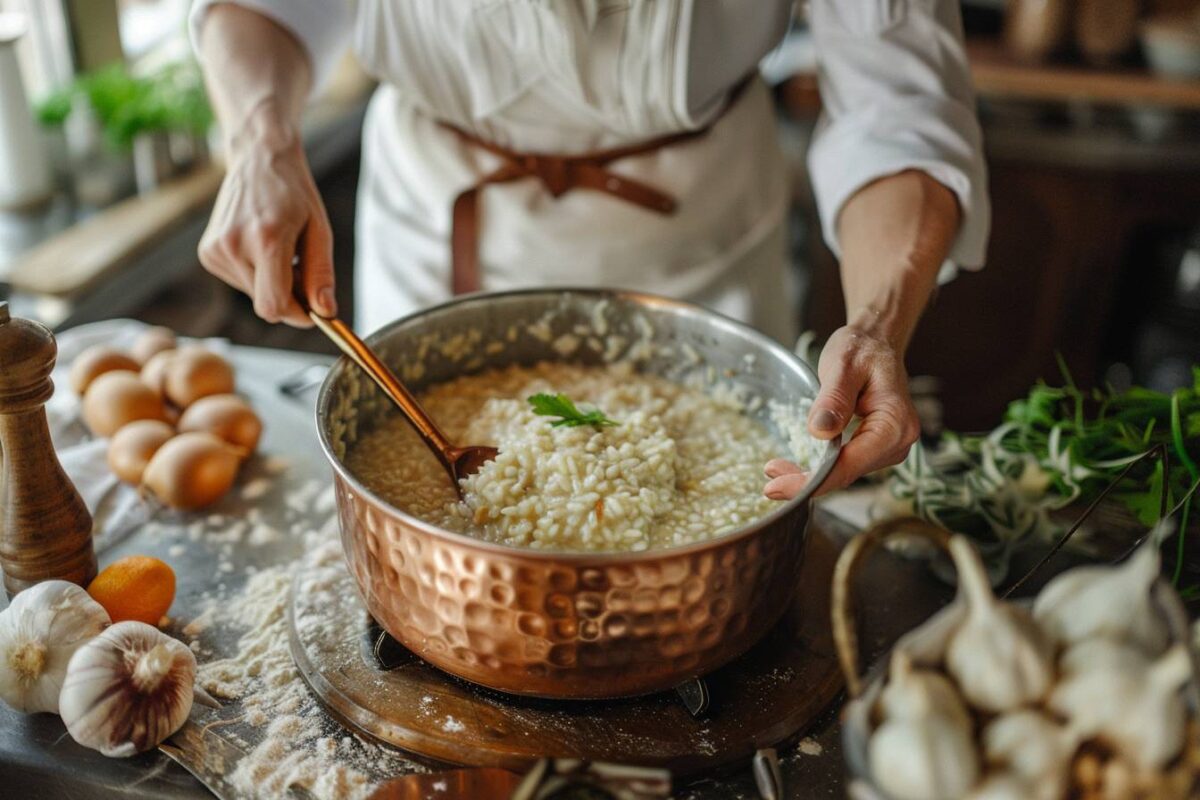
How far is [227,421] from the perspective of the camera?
1472mm

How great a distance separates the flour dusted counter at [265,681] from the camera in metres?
1.00

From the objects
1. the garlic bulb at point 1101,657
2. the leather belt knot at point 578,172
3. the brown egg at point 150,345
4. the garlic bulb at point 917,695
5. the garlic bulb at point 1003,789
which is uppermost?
the garlic bulb at point 1101,657

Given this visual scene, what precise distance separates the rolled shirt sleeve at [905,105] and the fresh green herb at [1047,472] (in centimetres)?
26

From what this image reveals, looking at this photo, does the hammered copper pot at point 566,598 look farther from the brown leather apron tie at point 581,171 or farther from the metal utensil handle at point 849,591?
the brown leather apron tie at point 581,171

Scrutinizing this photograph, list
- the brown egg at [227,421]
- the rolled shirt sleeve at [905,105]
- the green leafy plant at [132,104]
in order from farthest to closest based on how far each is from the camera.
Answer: the green leafy plant at [132,104], the brown egg at [227,421], the rolled shirt sleeve at [905,105]

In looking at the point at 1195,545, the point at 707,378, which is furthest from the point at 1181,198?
the point at 707,378

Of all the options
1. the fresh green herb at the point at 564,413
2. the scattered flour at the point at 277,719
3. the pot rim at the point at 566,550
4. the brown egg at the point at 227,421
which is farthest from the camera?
the brown egg at the point at 227,421

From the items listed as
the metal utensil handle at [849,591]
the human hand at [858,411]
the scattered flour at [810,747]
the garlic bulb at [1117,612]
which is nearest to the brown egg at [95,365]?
the human hand at [858,411]

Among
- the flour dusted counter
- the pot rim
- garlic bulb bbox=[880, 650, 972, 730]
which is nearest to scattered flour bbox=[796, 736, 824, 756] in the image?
the flour dusted counter

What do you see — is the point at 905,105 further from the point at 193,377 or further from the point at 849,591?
the point at 193,377

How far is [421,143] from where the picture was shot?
5.45ft

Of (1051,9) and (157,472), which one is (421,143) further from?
(1051,9)

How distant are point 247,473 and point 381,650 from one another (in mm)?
497

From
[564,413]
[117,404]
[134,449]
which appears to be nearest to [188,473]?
[134,449]
